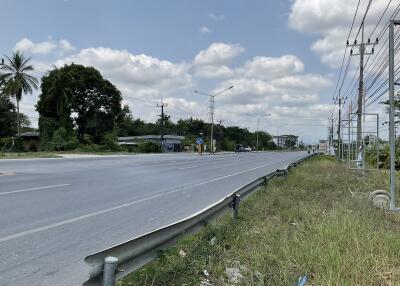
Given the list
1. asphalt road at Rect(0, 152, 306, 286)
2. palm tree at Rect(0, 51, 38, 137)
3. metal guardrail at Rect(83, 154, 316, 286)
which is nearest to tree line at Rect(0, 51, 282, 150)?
A: palm tree at Rect(0, 51, 38, 137)

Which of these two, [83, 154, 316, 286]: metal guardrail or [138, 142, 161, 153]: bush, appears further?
[138, 142, 161, 153]: bush

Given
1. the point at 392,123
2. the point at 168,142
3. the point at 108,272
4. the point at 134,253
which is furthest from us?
the point at 168,142

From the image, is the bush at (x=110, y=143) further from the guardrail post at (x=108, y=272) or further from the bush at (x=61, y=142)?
the guardrail post at (x=108, y=272)

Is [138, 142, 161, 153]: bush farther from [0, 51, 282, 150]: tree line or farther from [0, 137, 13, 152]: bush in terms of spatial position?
[0, 137, 13, 152]: bush

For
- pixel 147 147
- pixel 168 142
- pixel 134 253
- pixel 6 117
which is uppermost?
pixel 6 117

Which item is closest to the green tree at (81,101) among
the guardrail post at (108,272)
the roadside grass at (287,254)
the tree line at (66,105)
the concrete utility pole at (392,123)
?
the tree line at (66,105)

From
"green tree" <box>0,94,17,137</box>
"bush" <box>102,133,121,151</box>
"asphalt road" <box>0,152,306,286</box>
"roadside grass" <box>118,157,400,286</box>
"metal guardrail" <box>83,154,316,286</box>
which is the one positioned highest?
"green tree" <box>0,94,17,137</box>

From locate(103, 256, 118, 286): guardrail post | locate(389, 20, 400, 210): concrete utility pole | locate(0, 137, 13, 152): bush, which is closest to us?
locate(103, 256, 118, 286): guardrail post

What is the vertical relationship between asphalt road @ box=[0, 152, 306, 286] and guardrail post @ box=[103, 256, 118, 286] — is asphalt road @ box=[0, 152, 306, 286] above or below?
below

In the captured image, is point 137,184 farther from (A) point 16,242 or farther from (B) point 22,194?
(A) point 16,242

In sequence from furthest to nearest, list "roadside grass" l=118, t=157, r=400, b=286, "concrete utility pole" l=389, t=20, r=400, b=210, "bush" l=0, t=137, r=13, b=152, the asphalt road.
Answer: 1. "bush" l=0, t=137, r=13, b=152
2. "concrete utility pole" l=389, t=20, r=400, b=210
3. the asphalt road
4. "roadside grass" l=118, t=157, r=400, b=286

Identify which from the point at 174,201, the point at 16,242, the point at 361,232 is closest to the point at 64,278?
the point at 16,242

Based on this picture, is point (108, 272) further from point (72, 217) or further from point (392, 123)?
point (392, 123)

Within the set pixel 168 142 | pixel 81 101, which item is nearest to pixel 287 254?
pixel 81 101
